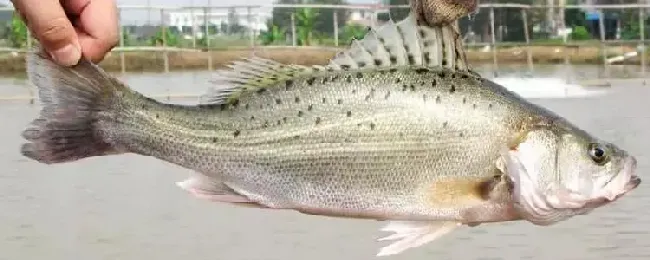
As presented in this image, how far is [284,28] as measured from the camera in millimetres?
2572

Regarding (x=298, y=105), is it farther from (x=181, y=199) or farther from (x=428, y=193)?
(x=181, y=199)

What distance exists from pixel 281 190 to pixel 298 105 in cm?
6

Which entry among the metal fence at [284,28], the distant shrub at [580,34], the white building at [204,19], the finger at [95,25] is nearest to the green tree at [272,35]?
the metal fence at [284,28]

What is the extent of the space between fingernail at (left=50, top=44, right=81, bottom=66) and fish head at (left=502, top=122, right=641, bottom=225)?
312 millimetres

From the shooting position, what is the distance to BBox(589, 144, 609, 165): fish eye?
97 centimetres

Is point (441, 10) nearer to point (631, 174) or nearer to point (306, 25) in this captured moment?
point (631, 174)

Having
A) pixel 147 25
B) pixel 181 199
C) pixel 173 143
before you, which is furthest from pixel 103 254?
pixel 173 143

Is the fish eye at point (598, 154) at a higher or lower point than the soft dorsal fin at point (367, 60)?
lower

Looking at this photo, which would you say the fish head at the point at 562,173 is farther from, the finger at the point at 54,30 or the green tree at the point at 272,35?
the green tree at the point at 272,35

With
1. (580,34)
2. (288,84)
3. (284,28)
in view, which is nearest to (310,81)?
(288,84)

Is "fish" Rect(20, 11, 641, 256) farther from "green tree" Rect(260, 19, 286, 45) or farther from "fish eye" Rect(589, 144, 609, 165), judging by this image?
"green tree" Rect(260, 19, 286, 45)

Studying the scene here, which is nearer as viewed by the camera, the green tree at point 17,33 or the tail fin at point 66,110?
the tail fin at point 66,110

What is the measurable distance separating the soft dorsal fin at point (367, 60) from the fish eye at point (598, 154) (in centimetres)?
11

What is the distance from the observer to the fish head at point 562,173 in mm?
949
